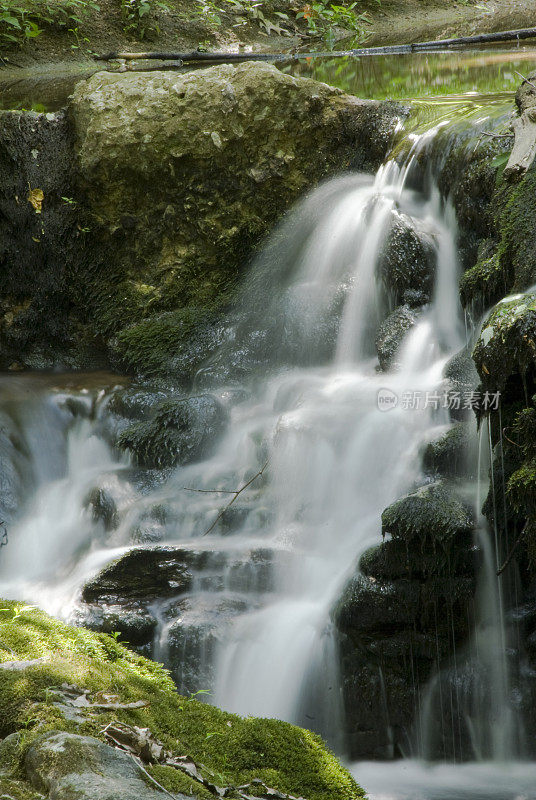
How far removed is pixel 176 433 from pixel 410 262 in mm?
2623

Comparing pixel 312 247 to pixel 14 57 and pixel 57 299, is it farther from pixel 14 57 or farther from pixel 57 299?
pixel 14 57

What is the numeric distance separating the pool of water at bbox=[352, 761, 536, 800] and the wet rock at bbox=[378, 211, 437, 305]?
3.83 meters

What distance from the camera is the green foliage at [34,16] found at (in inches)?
438

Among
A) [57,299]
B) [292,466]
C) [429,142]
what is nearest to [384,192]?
[429,142]

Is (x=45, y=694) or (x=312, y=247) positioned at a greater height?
(x=312, y=247)

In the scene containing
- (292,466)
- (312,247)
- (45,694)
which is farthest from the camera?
(312,247)

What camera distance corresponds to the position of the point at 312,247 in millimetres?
7492

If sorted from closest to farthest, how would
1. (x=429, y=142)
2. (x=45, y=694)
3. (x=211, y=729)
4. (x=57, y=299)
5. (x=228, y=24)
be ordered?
(x=45, y=694) < (x=211, y=729) < (x=429, y=142) < (x=57, y=299) < (x=228, y=24)

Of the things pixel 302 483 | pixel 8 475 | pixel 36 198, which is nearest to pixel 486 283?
pixel 302 483

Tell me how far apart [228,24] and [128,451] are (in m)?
10.8

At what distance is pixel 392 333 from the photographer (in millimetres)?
6305

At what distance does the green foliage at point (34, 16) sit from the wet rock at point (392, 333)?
825 centimetres

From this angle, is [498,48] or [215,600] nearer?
[215,600]

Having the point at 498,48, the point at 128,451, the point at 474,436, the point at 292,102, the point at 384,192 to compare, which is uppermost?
the point at 498,48
